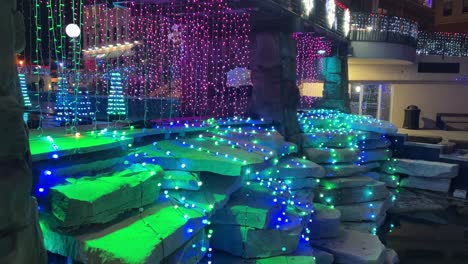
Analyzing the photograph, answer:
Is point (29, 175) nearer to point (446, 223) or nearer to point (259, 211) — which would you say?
point (259, 211)

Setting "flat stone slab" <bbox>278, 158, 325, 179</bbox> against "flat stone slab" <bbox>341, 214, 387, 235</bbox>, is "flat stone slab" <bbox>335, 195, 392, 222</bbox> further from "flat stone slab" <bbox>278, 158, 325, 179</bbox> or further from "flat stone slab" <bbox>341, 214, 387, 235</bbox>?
"flat stone slab" <bbox>278, 158, 325, 179</bbox>

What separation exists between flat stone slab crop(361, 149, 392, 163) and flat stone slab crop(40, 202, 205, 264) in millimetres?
8201

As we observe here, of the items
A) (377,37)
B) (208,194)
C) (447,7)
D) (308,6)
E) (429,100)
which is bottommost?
(208,194)

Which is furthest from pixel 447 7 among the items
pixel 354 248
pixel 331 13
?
pixel 354 248

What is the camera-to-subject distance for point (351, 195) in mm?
8758

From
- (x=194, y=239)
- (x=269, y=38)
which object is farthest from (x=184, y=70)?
(x=194, y=239)

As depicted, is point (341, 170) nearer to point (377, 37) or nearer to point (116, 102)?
point (116, 102)

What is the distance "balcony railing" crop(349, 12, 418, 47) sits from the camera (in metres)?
15.6

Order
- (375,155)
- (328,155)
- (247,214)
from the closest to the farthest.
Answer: (247,214)
(328,155)
(375,155)

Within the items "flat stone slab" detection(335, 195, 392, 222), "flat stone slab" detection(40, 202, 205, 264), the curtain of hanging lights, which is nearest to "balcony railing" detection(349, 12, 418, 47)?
the curtain of hanging lights

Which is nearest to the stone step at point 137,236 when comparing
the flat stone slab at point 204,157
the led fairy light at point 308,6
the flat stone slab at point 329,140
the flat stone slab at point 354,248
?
the flat stone slab at point 204,157

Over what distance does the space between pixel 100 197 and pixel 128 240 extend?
0.40 m

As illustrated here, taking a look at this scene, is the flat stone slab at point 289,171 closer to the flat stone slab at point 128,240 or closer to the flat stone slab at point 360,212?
the flat stone slab at point 360,212

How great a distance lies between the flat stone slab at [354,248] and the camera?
6.30 meters
